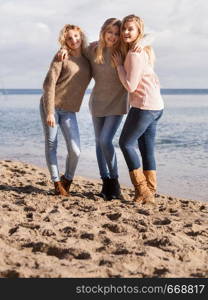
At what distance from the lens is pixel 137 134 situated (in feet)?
18.0

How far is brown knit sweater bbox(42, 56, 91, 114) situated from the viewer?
5531mm

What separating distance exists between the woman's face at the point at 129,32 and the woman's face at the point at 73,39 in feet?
1.80

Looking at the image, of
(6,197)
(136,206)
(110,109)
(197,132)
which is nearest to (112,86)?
(110,109)

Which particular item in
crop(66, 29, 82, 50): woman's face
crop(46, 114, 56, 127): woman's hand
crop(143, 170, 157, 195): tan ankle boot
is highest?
crop(66, 29, 82, 50): woman's face

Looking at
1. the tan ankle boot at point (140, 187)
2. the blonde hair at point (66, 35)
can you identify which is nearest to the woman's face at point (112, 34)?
the blonde hair at point (66, 35)

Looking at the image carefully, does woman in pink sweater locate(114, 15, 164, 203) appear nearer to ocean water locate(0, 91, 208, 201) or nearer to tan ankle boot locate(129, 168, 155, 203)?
tan ankle boot locate(129, 168, 155, 203)

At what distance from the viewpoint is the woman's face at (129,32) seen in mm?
5180

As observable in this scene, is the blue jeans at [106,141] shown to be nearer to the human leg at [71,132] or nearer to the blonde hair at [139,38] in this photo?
the human leg at [71,132]

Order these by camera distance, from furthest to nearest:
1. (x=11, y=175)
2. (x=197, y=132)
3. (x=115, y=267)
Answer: (x=197, y=132) → (x=11, y=175) → (x=115, y=267)

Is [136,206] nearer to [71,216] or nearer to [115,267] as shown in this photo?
[71,216]

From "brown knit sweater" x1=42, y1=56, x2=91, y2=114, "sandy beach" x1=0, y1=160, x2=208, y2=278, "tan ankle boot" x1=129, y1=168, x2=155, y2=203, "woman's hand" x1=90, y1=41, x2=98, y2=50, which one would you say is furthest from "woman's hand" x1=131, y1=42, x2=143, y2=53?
"sandy beach" x1=0, y1=160, x2=208, y2=278

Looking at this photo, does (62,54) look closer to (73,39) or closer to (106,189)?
(73,39)

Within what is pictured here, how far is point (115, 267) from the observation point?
364 centimetres
